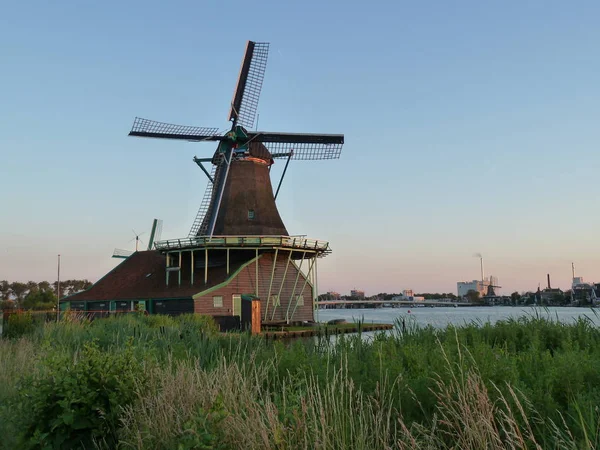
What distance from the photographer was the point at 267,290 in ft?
116

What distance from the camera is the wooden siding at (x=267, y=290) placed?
33375mm

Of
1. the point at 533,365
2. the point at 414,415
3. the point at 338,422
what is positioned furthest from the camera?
the point at 533,365

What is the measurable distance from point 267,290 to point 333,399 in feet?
103

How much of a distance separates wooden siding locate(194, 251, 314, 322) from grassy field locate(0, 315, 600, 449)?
2487 cm

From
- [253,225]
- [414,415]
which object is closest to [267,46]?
[253,225]

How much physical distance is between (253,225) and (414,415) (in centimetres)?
3205

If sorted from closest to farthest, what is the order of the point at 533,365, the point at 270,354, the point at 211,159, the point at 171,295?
the point at 533,365 < the point at 270,354 < the point at 171,295 < the point at 211,159

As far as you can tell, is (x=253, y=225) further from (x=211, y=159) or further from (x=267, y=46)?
(x=267, y=46)

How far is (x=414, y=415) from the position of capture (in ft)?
15.5

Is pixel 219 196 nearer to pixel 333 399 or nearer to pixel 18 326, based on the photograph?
pixel 18 326

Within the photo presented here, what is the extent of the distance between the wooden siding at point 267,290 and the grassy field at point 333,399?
24.9m

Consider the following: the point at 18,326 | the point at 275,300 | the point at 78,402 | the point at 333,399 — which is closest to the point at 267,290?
the point at 275,300

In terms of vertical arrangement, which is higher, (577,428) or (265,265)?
(265,265)

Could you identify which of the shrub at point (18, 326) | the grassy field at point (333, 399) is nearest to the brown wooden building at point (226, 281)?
the shrub at point (18, 326)
